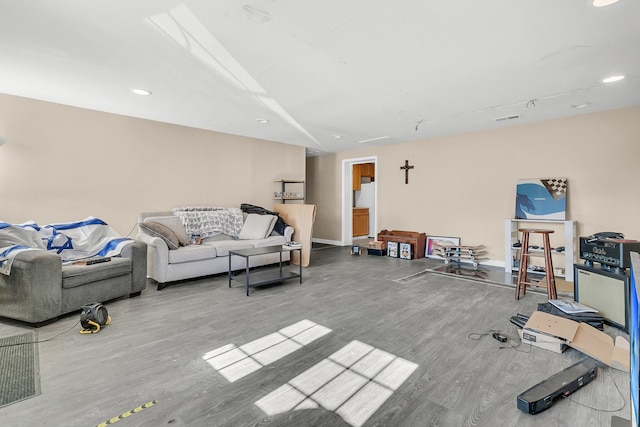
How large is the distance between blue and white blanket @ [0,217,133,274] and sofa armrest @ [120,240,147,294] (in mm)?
72

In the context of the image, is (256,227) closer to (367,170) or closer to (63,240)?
(63,240)

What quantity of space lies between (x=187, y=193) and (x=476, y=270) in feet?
16.0

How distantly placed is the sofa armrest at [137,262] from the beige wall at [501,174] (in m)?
4.76

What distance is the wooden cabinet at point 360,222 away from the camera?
828cm

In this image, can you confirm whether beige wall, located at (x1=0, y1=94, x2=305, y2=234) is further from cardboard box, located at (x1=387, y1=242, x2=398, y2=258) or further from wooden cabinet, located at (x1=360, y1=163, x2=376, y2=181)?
wooden cabinet, located at (x1=360, y1=163, x2=376, y2=181)

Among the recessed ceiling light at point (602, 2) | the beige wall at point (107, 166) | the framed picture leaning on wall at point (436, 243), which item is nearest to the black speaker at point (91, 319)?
the beige wall at point (107, 166)

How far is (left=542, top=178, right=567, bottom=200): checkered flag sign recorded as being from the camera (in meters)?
4.46

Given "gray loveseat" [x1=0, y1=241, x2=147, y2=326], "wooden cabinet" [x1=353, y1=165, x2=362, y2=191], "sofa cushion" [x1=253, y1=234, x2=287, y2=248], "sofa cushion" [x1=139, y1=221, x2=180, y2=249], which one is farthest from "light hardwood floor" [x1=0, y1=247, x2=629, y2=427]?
"wooden cabinet" [x1=353, y1=165, x2=362, y2=191]

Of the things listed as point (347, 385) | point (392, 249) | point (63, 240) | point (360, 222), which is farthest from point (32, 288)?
point (360, 222)

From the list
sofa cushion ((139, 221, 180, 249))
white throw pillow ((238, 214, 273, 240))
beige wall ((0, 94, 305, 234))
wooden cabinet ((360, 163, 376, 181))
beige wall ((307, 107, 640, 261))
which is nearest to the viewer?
beige wall ((0, 94, 305, 234))

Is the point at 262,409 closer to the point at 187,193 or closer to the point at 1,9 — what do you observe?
the point at 1,9

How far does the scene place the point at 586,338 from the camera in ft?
7.27

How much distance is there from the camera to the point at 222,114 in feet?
13.9

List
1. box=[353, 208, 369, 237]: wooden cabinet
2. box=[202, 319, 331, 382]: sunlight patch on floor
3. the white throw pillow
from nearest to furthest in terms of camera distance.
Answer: box=[202, 319, 331, 382]: sunlight patch on floor, the white throw pillow, box=[353, 208, 369, 237]: wooden cabinet
